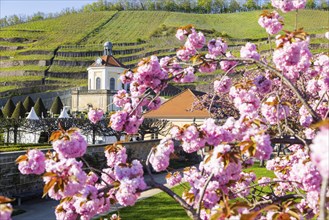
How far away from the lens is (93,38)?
280 feet

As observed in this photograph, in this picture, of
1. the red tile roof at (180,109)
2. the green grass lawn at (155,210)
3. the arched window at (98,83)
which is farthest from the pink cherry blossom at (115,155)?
the arched window at (98,83)

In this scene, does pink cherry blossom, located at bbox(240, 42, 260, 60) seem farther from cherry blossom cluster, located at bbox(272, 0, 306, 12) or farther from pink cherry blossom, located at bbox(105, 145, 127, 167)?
pink cherry blossom, located at bbox(105, 145, 127, 167)

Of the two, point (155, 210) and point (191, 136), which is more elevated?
point (191, 136)

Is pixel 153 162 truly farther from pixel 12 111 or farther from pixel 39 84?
pixel 39 84

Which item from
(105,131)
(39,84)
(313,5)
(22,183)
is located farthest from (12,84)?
(313,5)

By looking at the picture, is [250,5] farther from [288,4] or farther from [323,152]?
[323,152]

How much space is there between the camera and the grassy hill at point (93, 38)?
6744 centimetres

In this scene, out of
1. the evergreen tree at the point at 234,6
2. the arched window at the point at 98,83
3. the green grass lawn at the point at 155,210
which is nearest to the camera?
the green grass lawn at the point at 155,210

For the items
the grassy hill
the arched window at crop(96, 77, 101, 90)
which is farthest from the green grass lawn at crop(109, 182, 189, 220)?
the grassy hill

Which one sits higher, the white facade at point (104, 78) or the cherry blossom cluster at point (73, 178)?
the white facade at point (104, 78)

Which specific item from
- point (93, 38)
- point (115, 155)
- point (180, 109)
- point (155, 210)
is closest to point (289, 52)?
point (115, 155)

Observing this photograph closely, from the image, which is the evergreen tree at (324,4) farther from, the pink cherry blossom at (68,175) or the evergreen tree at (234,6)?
the pink cherry blossom at (68,175)

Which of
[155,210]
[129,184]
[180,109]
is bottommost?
[155,210]

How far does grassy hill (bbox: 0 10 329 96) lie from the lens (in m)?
67.4
